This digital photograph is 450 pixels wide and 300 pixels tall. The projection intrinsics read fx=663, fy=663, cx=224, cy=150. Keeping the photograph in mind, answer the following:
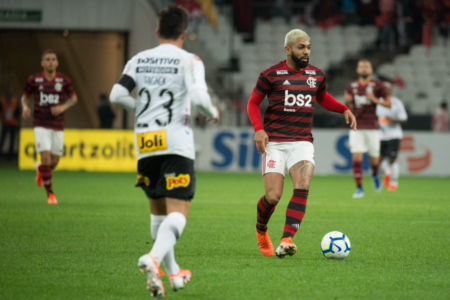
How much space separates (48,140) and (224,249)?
4903 millimetres

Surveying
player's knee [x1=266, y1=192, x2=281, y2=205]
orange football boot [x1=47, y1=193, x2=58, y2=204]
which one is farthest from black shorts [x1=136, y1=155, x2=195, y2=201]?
orange football boot [x1=47, y1=193, x2=58, y2=204]

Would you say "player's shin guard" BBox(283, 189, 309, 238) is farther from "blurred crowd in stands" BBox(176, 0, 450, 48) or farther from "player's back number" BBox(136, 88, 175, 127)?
"blurred crowd in stands" BBox(176, 0, 450, 48)

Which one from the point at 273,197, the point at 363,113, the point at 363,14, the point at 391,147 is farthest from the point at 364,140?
the point at 363,14

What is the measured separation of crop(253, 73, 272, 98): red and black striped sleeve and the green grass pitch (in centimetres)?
151

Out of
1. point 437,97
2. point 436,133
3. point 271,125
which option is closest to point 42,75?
point 271,125

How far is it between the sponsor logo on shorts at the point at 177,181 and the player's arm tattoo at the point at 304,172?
186cm

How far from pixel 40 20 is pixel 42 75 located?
1389cm

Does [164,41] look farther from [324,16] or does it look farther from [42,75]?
[324,16]

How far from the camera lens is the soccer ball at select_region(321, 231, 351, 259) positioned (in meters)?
5.88

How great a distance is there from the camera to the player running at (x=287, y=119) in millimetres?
6082

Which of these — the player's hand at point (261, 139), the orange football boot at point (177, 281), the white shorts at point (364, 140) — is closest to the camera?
the orange football boot at point (177, 281)

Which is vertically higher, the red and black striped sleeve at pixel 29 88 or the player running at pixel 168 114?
the red and black striped sleeve at pixel 29 88

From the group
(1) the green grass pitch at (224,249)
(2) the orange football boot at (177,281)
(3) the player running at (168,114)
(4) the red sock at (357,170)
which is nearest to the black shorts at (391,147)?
(1) the green grass pitch at (224,249)

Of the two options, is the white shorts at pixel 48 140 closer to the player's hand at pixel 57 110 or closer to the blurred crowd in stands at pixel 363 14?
the player's hand at pixel 57 110
